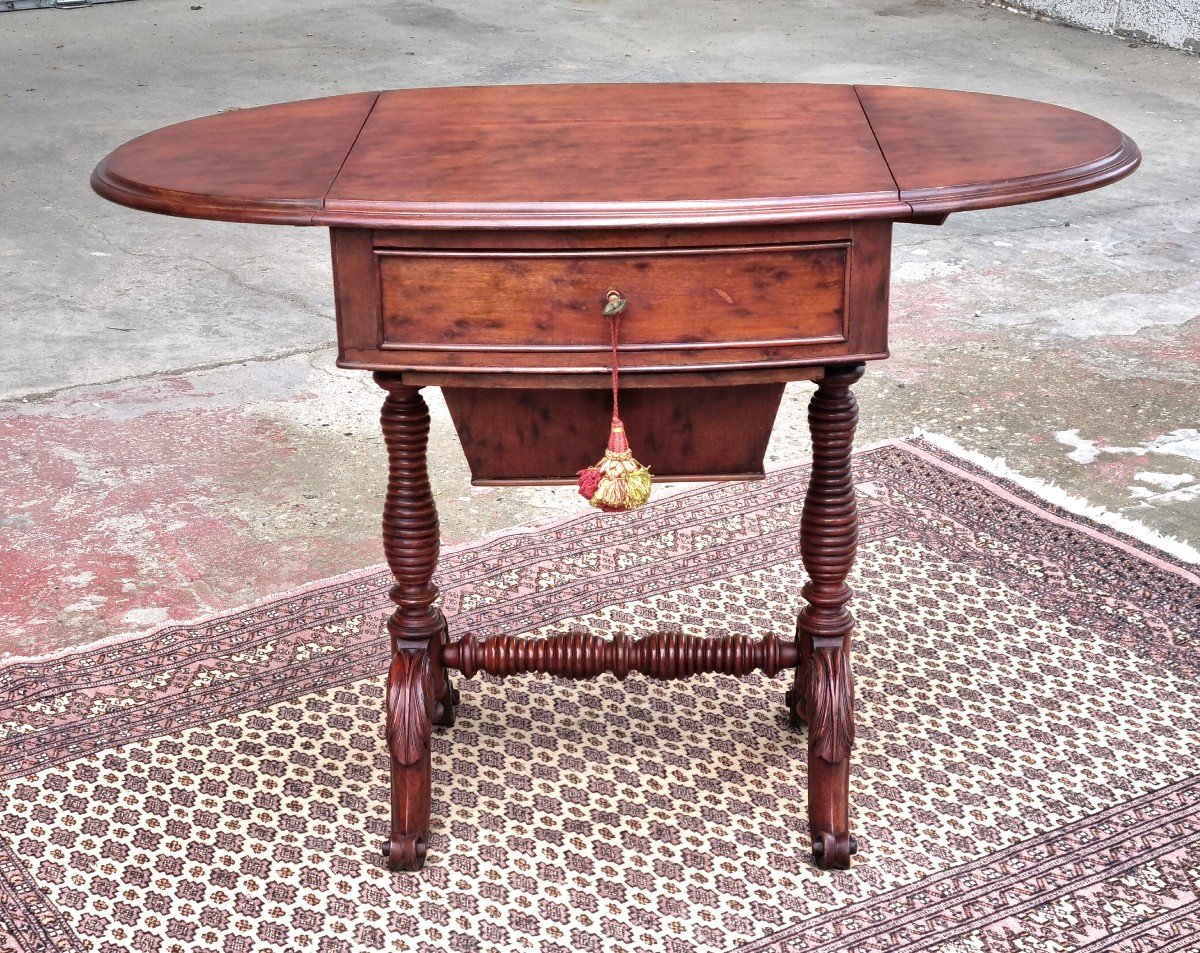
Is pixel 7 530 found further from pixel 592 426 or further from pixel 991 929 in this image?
pixel 991 929

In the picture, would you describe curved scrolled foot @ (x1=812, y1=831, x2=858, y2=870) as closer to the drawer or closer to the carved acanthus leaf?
the carved acanthus leaf

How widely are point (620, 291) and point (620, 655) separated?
0.72m

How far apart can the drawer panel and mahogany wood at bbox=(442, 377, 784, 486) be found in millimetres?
346

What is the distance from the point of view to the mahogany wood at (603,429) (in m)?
2.36

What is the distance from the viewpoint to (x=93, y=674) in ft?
9.21

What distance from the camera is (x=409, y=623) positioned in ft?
7.76

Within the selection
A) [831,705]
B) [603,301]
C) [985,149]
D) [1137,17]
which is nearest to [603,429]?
[603,301]

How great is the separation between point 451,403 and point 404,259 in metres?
0.43

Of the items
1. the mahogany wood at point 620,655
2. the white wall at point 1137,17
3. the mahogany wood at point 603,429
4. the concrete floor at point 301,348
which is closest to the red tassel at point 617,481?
the mahogany wood at point 603,429

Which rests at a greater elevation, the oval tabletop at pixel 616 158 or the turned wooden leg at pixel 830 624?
the oval tabletop at pixel 616 158

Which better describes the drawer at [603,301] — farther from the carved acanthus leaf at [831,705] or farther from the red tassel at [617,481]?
the carved acanthus leaf at [831,705]

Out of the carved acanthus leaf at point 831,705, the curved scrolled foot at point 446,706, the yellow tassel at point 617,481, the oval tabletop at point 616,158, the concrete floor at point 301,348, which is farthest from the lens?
the concrete floor at point 301,348

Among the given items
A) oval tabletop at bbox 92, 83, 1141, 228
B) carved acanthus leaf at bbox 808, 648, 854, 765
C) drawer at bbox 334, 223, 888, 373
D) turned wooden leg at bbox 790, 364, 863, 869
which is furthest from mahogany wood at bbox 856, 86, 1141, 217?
carved acanthus leaf at bbox 808, 648, 854, 765

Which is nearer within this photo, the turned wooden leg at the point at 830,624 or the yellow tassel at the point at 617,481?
the yellow tassel at the point at 617,481
